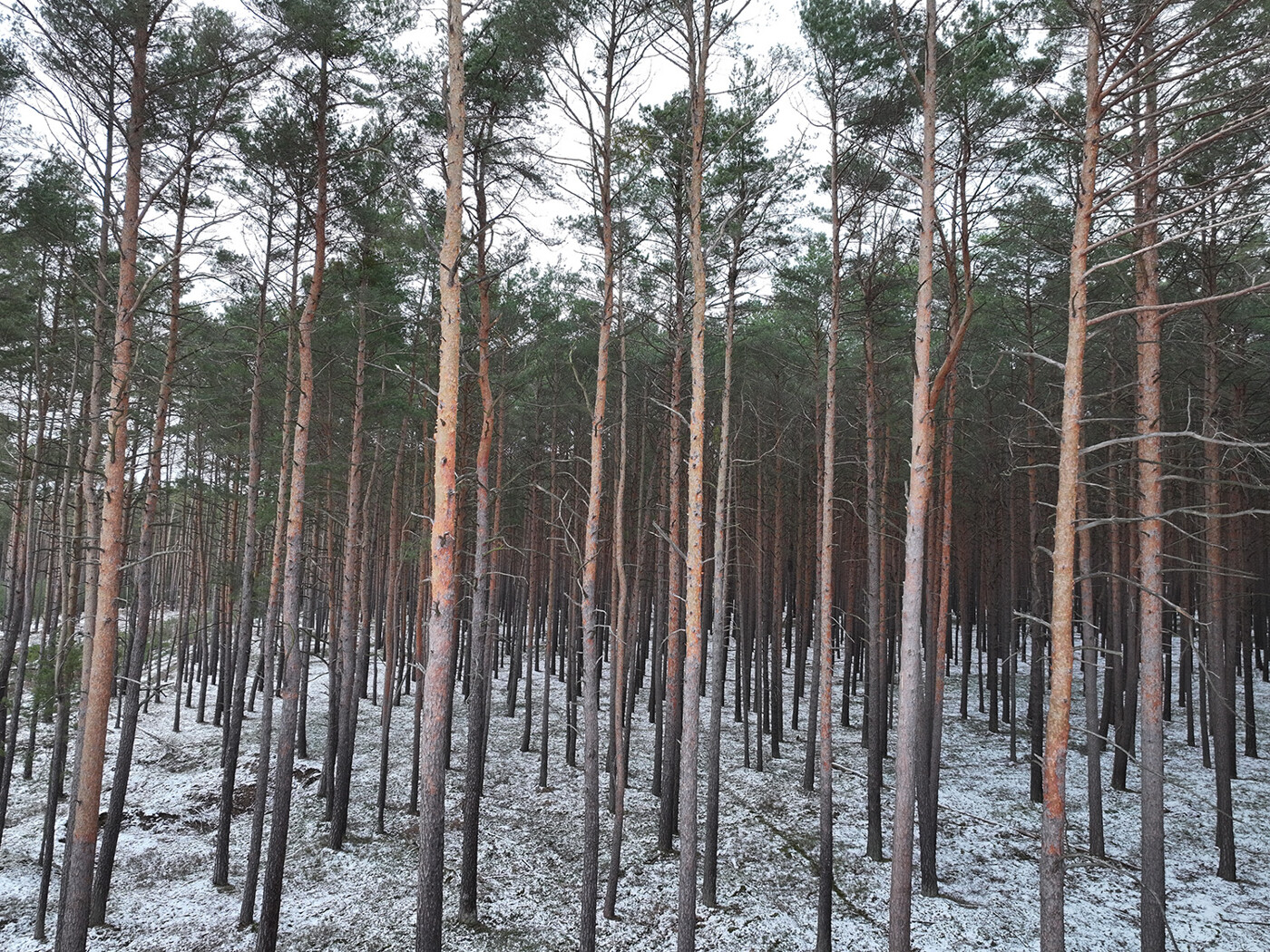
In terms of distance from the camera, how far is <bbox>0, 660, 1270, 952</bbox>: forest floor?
9.84 m

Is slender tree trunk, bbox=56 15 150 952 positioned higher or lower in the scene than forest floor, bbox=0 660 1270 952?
higher

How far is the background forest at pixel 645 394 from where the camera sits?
6664 mm

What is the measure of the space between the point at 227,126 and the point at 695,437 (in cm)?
745

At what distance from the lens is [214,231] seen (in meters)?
10.2

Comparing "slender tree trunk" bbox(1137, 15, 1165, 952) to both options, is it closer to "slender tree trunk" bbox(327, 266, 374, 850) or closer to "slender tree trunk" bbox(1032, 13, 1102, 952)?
"slender tree trunk" bbox(1032, 13, 1102, 952)

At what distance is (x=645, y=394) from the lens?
12.2 meters

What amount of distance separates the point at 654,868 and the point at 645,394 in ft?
29.8

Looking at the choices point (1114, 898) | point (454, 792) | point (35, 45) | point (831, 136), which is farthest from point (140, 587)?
point (1114, 898)

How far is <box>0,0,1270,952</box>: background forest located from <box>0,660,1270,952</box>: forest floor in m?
0.10

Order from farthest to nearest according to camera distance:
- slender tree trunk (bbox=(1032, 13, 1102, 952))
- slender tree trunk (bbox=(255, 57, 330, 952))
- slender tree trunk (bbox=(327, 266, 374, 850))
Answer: slender tree trunk (bbox=(327, 266, 374, 850)) → slender tree trunk (bbox=(255, 57, 330, 952)) → slender tree trunk (bbox=(1032, 13, 1102, 952))

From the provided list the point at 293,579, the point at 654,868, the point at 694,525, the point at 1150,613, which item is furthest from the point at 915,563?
the point at 293,579

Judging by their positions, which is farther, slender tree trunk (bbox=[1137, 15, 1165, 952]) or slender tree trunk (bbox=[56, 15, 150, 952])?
slender tree trunk (bbox=[1137, 15, 1165, 952])

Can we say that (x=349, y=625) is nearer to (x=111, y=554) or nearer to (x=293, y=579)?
(x=293, y=579)

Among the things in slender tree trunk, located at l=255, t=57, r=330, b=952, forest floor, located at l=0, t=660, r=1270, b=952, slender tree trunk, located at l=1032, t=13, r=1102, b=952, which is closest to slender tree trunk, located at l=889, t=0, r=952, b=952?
slender tree trunk, located at l=1032, t=13, r=1102, b=952
